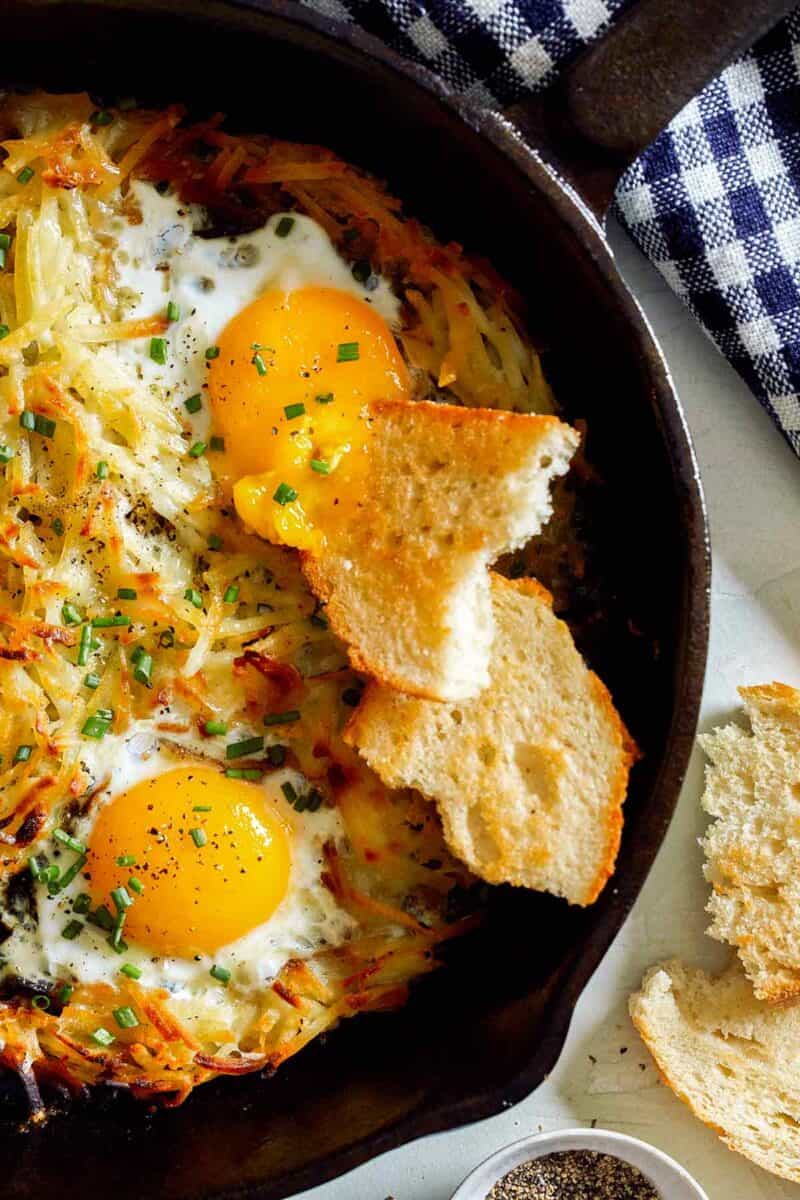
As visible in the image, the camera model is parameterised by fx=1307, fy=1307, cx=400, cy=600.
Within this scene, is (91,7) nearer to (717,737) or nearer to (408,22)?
(408,22)

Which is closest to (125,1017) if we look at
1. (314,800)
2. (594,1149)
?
(314,800)

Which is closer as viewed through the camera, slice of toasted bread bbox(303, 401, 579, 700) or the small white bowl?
slice of toasted bread bbox(303, 401, 579, 700)

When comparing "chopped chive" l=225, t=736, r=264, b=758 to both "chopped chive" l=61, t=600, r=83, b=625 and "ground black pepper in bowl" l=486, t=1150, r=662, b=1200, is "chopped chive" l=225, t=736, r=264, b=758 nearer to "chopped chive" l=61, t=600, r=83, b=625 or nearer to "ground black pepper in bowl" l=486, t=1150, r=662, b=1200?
"chopped chive" l=61, t=600, r=83, b=625

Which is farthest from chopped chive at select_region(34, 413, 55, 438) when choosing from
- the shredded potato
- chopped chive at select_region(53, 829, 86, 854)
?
chopped chive at select_region(53, 829, 86, 854)

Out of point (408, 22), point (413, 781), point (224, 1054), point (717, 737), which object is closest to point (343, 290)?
point (408, 22)

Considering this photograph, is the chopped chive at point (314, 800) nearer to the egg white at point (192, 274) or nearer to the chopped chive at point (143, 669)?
the chopped chive at point (143, 669)

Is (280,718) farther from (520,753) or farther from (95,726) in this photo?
(520,753)
